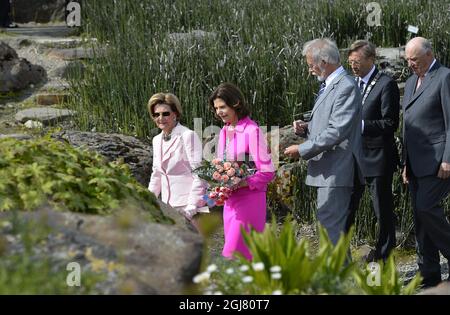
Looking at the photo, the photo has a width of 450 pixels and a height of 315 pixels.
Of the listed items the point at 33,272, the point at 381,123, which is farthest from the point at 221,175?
the point at 33,272

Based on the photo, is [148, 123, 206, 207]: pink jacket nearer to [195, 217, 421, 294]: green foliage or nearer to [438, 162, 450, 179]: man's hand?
[438, 162, 450, 179]: man's hand

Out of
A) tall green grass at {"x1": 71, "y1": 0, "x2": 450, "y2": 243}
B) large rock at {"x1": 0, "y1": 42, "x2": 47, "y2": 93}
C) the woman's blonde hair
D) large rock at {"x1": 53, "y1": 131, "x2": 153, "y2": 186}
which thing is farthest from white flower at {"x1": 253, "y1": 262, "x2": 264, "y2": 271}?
large rock at {"x1": 0, "y1": 42, "x2": 47, "y2": 93}

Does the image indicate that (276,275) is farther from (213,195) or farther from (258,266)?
(213,195)

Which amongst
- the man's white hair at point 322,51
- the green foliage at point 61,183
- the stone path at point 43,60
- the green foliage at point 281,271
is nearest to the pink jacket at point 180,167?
the man's white hair at point 322,51

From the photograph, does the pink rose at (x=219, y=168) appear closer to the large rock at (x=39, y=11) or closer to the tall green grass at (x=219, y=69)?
the tall green grass at (x=219, y=69)

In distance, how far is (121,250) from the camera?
294 centimetres

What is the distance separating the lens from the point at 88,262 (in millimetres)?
2871

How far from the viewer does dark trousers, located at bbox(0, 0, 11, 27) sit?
1173 cm

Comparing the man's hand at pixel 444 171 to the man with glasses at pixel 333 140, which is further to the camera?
the man's hand at pixel 444 171

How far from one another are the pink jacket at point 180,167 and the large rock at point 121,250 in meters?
1.90

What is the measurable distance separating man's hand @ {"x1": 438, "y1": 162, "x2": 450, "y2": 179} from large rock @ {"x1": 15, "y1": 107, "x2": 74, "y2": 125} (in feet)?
12.7

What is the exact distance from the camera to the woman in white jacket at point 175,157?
5.02m

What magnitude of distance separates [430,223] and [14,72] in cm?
529

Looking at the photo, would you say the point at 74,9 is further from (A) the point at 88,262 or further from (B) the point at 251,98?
(A) the point at 88,262
